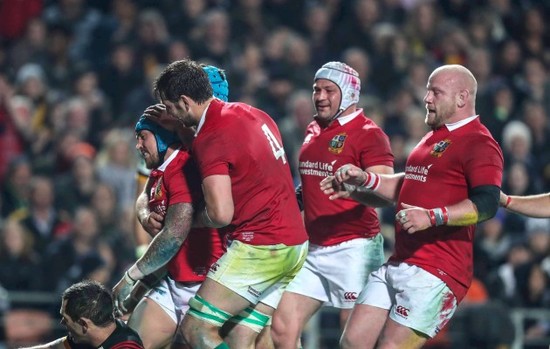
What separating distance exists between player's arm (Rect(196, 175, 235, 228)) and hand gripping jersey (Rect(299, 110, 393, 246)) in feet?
5.22

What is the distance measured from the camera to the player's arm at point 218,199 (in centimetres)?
744

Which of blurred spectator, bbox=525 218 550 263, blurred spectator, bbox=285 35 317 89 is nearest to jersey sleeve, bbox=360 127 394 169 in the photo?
blurred spectator, bbox=525 218 550 263

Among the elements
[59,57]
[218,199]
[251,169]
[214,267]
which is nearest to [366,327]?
[214,267]

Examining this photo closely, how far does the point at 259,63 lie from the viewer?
16781 millimetres

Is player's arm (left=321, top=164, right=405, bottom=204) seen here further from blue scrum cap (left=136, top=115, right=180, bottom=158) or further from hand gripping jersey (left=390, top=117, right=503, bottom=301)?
blue scrum cap (left=136, top=115, right=180, bottom=158)

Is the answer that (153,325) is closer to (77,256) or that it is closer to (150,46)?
(77,256)

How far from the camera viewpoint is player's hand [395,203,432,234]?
7.52 m

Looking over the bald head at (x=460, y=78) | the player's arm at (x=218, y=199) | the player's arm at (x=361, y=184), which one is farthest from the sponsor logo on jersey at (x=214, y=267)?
the bald head at (x=460, y=78)

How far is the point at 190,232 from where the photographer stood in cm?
830

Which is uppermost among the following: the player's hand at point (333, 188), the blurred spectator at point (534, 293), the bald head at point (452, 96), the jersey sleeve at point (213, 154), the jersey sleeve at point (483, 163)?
the bald head at point (452, 96)

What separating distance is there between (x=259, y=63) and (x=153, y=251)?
360 inches

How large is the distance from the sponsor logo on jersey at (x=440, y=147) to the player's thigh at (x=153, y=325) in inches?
84.5

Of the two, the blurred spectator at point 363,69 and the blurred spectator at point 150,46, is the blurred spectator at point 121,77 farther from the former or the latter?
the blurred spectator at point 363,69

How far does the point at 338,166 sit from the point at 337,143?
0.59 feet
